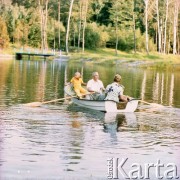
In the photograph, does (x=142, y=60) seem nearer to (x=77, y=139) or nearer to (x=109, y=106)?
(x=109, y=106)

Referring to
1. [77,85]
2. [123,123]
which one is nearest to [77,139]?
[123,123]

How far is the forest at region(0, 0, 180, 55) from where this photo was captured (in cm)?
9662

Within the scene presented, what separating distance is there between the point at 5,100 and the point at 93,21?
86172 millimetres

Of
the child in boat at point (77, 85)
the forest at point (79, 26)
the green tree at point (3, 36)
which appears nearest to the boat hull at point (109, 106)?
the child in boat at point (77, 85)

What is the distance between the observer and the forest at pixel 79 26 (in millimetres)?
96625

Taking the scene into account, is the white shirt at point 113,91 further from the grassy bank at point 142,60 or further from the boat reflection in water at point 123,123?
the grassy bank at point 142,60

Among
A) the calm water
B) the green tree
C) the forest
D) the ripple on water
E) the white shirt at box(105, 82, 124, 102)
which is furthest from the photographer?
the forest

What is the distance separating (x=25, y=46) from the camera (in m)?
97.6

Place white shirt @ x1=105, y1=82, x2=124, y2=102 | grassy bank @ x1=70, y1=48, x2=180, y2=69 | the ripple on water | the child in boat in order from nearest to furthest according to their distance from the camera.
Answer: the ripple on water < white shirt @ x1=105, y1=82, x2=124, y2=102 < the child in boat < grassy bank @ x1=70, y1=48, x2=180, y2=69

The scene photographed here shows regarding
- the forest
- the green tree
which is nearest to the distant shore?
the green tree

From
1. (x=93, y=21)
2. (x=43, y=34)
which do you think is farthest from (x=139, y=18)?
(x=43, y=34)

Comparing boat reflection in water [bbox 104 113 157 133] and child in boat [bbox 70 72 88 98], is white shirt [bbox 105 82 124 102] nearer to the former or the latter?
boat reflection in water [bbox 104 113 157 133]

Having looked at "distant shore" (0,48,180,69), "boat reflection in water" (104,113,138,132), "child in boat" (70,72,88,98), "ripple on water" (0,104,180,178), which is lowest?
"distant shore" (0,48,180,69)

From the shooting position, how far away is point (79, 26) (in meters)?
98.9
